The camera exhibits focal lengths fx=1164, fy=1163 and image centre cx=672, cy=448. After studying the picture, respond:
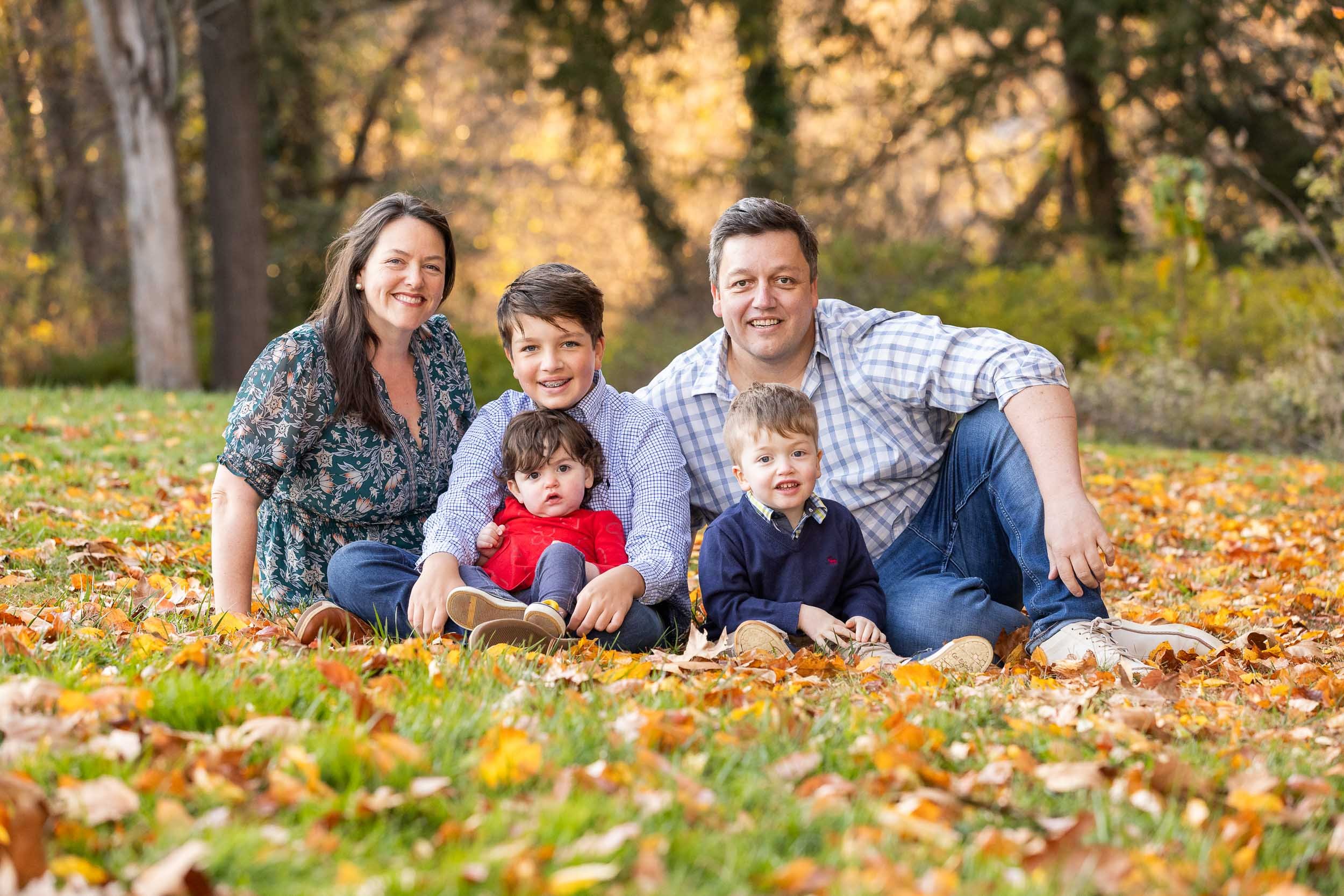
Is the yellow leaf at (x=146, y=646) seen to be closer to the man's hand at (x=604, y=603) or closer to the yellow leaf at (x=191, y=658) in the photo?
the yellow leaf at (x=191, y=658)

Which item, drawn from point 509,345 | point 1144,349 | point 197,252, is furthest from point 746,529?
point 197,252

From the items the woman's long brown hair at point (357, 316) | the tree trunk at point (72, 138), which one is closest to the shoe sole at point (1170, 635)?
the woman's long brown hair at point (357, 316)

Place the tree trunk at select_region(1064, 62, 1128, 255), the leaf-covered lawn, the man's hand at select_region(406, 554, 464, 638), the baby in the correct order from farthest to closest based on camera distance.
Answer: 1. the tree trunk at select_region(1064, 62, 1128, 255)
2. the baby
3. the man's hand at select_region(406, 554, 464, 638)
4. the leaf-covered lawn

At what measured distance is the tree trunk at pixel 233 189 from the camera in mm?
12922

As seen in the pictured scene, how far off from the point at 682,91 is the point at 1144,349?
24.5ft

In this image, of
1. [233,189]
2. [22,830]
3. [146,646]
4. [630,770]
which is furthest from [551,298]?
[233,189]

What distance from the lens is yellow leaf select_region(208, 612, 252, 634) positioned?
10.5 ft

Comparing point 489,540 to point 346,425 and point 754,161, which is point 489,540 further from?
point 754,161

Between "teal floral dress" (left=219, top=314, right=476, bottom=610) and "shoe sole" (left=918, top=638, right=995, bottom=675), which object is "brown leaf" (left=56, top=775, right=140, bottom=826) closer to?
"teal floral dress" (left=219, top=314, right=476, bottom=610)

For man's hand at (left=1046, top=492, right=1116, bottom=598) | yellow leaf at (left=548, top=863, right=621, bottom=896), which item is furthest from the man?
yellow leaf at (left=548, top=863, right=621, bottom=896)

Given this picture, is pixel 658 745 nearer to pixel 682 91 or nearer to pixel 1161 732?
pixel 1161 732

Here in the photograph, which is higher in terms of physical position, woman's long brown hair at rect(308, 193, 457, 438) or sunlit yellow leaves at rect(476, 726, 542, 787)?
woman's long brown hair at rect(308, 193, 457, 438)

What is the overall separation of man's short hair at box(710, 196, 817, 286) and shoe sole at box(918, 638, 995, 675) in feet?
4.25

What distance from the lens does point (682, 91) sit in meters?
16.2
